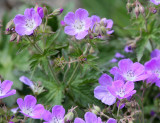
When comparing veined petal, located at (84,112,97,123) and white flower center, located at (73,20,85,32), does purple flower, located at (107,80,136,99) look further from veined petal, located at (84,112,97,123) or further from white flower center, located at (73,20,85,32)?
white flower center, located at (73,20,85,32)

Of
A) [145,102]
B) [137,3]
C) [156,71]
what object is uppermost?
[137,3]

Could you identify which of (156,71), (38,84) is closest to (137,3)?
(156,71)

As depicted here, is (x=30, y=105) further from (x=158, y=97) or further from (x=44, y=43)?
(x=158, y=97)

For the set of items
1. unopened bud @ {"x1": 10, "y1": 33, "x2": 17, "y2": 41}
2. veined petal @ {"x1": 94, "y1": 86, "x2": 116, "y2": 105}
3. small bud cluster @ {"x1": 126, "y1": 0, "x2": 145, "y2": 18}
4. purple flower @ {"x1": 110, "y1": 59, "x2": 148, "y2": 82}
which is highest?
small bud cluster @ {"x1": 126, "y1": 0, "x2": 145, "y2": 18}

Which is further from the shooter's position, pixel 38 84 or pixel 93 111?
pixel 38 84

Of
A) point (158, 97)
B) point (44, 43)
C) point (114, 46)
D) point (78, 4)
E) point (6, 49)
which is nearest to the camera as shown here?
point (44, 43)

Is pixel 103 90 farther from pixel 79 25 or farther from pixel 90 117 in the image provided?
pixel 79 25

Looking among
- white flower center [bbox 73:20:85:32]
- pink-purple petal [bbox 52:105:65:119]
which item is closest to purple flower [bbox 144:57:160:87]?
white flower center [bbox 73:20:85:32]

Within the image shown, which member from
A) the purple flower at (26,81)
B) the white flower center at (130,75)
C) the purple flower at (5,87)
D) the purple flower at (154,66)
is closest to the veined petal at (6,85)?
the purple flower at (5,87)
